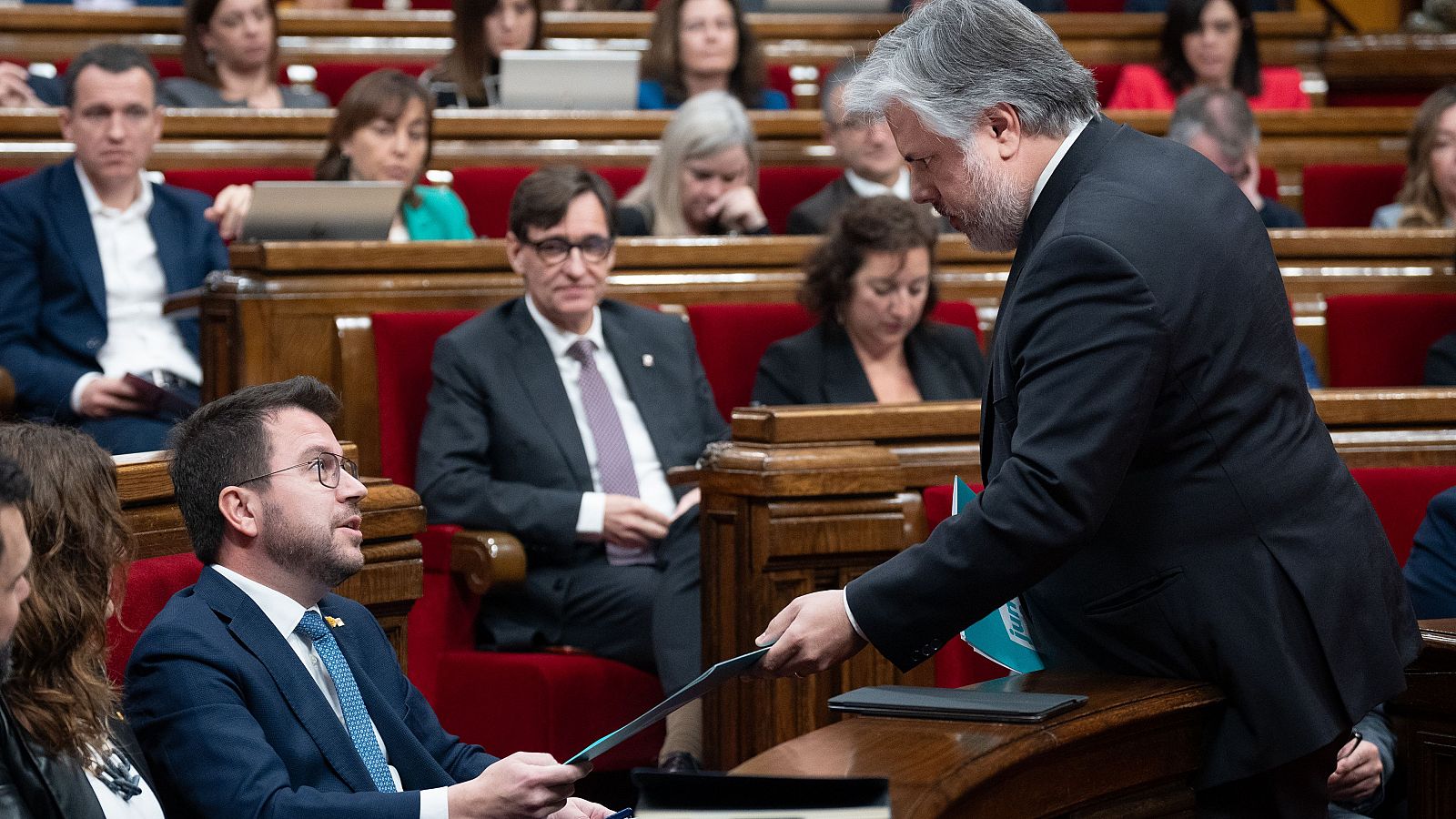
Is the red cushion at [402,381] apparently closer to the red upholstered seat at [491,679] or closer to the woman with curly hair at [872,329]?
the red upholstered seat at [491,679]

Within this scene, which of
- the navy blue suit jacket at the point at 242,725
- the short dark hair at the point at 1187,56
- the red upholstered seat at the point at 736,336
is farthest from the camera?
the short dark hair at the point at 1187,56

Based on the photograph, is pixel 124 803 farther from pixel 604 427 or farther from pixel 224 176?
pixel 224 176

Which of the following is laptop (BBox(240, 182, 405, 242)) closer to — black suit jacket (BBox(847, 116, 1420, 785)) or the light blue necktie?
the light blue necktie

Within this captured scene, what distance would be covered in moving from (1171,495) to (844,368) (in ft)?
5.63

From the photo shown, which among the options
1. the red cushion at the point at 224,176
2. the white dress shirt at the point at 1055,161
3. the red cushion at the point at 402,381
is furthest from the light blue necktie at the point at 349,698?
the red cushion at the point at 224,176

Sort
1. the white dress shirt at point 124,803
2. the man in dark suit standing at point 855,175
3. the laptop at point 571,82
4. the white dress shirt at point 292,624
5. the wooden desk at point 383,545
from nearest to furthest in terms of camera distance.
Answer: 1. the white dress shirt at point 124,803
2. the white dress shirt at point 292,624
3. the wooden desk at point 383,545
4. the man in dark suit standing at point 855,175
5. the laptop at point 571,82

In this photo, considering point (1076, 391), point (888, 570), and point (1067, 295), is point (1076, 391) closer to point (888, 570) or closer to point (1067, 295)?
point (1067, 295)

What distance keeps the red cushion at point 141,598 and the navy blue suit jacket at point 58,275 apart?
4.85ft

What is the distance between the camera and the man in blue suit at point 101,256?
3260 millimetres

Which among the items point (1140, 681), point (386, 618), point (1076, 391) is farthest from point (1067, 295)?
point (386, 618)

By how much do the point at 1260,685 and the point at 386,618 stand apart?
43.2 inches

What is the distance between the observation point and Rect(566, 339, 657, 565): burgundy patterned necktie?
3.04 meters

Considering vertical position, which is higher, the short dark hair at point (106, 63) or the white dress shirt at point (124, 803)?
the short dark hair at point (106, 63)

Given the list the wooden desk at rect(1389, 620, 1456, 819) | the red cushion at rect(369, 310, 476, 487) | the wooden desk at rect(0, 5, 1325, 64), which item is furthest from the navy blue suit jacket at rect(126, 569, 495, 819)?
the wooden desk at rect(0, 5, 1325, 64)
